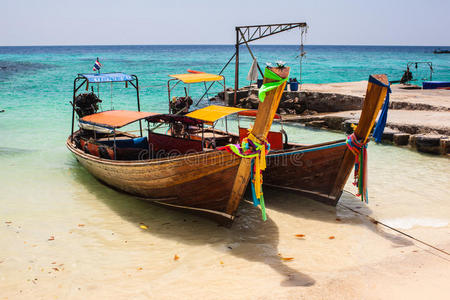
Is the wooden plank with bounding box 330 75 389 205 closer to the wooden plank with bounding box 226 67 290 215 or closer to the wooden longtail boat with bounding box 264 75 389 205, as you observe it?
the wooden longtail boat with bounding box 264 75 389 205

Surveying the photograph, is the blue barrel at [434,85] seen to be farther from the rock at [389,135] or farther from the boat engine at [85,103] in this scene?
the boat engine at [85,103]

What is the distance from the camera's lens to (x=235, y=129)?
1645 centimetres

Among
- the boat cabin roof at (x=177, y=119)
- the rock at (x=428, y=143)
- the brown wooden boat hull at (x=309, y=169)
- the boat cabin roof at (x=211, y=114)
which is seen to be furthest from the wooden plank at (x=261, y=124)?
the rock at (x=428, y=143)

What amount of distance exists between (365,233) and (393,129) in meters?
7.30

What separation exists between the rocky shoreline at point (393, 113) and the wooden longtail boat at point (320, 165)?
5440mm

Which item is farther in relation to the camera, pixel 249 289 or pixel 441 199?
pixel 441 199

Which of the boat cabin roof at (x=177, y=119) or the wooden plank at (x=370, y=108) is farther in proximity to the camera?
the boat cabin roof at (x=177, y=119)

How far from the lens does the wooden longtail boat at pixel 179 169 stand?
19.3 ft

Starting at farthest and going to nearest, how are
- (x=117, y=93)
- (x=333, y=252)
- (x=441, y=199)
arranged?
(x=117, y=93) → (x=441, y=199) → (x=333, y=252)

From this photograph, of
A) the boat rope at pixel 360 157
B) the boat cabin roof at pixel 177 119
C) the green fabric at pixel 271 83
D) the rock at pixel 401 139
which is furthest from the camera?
the rock at pixel 401 139

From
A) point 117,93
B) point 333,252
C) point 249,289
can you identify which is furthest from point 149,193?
point 117,93

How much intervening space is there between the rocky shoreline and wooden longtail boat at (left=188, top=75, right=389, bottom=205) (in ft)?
17.8

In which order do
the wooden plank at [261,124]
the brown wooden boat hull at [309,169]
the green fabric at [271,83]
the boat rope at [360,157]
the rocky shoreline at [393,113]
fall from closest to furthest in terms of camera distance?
the green fabric at [271,83], the wooden plank at [261,124], the boat rope at [360,157], the brown wooden boat hull at [309,169], the rocky shoreline at [393,113]

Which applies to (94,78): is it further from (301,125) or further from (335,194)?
(301,125)
